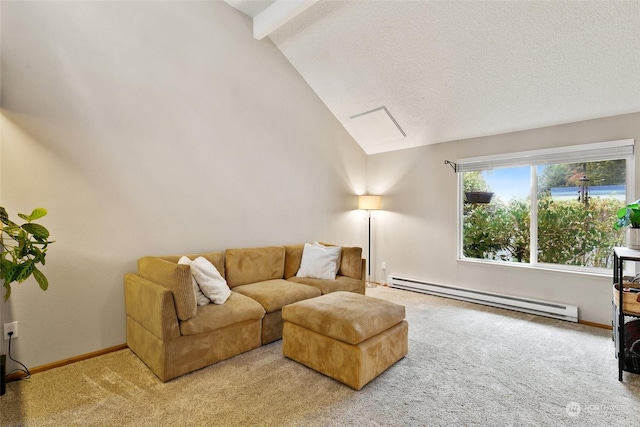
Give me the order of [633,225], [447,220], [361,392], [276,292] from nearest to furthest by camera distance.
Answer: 1. [361,392]
2. [633,225]
3. [276,292]
4. [447,220]

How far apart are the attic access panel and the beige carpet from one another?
2.92m

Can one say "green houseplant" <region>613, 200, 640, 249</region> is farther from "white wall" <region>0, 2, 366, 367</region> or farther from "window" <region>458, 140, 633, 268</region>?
"white wall" <region>0, 2, 366, 367</region>

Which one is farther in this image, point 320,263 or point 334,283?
point 320,263

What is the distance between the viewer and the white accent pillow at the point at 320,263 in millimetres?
3680

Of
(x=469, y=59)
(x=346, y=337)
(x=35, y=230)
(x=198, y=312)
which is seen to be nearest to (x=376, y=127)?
(x=469, y=59)

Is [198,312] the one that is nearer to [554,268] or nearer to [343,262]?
[343,262]

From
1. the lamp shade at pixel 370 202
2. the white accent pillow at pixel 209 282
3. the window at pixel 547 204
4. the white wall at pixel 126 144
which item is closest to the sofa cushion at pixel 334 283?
the white wall at pixel 126 144

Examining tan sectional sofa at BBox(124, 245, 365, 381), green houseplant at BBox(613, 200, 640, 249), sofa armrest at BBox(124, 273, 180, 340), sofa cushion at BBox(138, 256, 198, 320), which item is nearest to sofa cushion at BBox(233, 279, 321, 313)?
tan sectional sofa at BBox(124, 245, 365, 381)

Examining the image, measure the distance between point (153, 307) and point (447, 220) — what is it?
3680 mm

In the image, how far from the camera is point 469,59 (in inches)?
126

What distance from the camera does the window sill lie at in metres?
3.31

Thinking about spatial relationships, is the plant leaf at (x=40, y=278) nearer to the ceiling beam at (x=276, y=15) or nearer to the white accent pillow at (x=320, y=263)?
the white accent pillow at (x=320, y=263)

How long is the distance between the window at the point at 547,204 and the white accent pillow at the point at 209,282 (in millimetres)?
3248

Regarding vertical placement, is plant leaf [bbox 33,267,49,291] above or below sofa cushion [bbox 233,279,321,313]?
above
